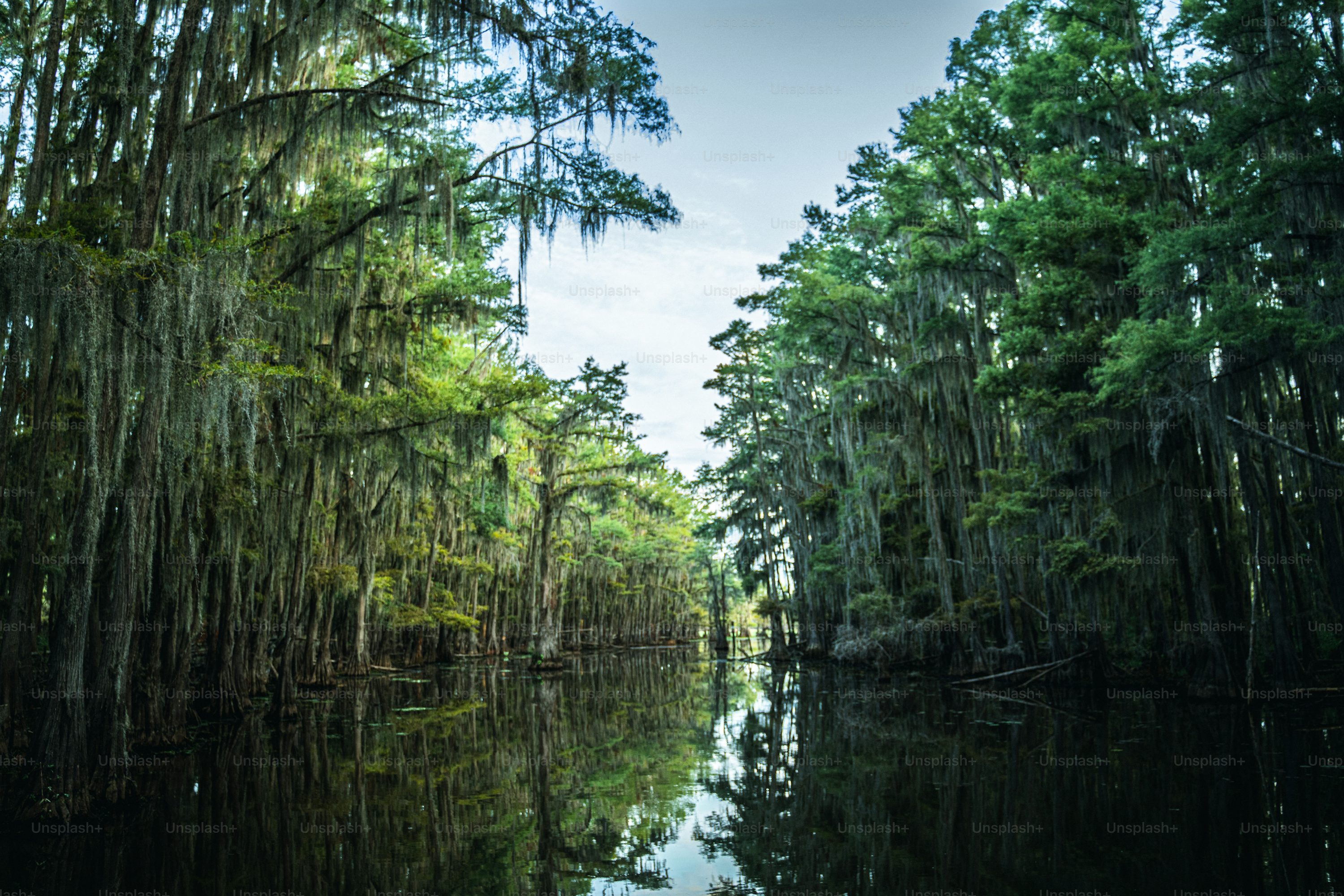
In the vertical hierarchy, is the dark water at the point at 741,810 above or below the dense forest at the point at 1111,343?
below

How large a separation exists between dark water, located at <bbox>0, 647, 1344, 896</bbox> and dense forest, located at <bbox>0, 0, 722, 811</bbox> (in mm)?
1590

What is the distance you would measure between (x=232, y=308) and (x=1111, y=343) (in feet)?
35.3

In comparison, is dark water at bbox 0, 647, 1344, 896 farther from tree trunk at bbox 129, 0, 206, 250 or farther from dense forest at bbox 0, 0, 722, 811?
tree trunk at bbox 129, 0, 206, 250

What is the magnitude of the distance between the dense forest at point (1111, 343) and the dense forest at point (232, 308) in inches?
286

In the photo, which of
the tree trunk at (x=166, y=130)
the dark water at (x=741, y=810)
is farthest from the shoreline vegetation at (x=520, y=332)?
the dark water at (x=741, y=810)

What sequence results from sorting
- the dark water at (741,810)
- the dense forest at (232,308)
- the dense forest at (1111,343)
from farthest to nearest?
the dense forest at (1111,343) < the dense forest at (232,308) < the dark water at (741,810)

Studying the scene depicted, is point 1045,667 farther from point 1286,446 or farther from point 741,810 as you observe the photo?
point 741,810

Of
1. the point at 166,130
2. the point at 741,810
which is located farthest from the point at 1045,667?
the point at 166,130

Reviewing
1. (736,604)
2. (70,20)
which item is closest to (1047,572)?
(70,20)

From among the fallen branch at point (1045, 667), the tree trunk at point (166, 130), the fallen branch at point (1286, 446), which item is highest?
the tree trunk at point (166, 130)

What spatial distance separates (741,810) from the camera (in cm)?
670

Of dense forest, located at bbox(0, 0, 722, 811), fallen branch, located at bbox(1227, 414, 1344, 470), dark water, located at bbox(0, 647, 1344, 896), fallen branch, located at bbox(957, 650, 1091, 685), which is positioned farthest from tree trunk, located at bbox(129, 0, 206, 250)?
fallen branch, located at bbox(957, 650, 1091, 685)

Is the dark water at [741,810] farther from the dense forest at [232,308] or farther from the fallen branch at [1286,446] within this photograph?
the fallen branch at [1286,446]

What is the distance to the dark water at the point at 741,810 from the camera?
4879mm
